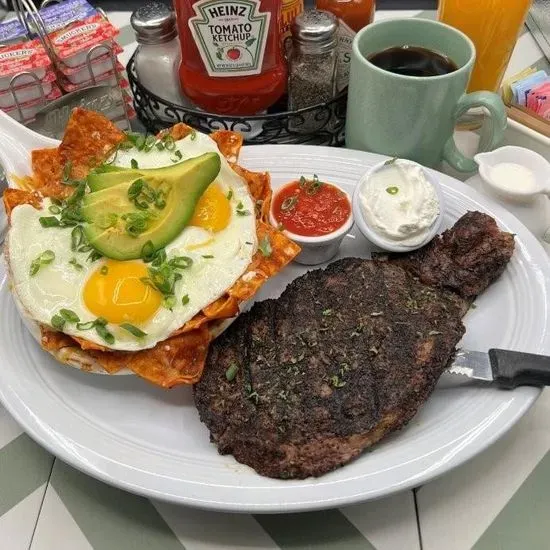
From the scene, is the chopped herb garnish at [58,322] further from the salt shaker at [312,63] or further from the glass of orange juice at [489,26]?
the glass of orange juice at [489,26]

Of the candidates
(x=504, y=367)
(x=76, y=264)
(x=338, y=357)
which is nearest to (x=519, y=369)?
(x=504, y=367)

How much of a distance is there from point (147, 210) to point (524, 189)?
1254 millimetres

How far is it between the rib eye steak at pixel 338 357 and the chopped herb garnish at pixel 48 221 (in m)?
0.62

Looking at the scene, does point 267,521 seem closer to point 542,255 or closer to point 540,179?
point 542,255

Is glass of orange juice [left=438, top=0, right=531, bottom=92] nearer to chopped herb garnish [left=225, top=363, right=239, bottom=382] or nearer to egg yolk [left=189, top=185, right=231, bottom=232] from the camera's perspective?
egg yolk [left=189, top=185, right=231, bottom=232]

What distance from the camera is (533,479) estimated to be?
1546 mm

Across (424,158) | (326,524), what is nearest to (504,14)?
(424,158)

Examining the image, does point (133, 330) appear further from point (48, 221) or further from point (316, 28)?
point (316, 28)

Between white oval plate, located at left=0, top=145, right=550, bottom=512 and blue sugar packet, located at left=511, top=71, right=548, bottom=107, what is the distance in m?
0.68

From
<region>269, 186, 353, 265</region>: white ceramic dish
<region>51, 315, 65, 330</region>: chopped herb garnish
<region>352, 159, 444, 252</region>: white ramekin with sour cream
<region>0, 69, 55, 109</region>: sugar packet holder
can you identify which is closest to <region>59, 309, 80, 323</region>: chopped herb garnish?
<region>51, 315, 65, 330</region>: chopped herb garnish

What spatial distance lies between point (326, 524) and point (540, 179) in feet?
4.37

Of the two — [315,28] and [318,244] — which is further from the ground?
[315,28]

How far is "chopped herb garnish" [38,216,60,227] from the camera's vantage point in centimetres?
174

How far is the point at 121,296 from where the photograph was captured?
1.58 m
